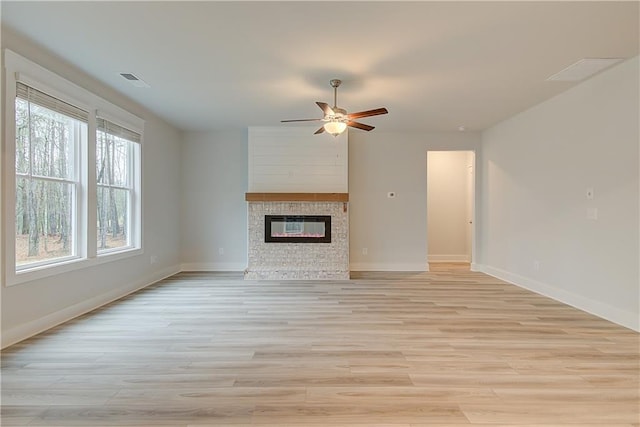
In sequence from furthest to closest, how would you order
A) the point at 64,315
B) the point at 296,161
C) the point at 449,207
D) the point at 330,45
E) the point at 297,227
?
the point at 449,207 → the point at 296,161 → the point at 297,227 → the point at 64,315 → the point at 330,45

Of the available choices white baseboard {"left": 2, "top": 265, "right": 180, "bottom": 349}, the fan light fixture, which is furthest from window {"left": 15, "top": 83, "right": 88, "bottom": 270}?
the fan light fixture

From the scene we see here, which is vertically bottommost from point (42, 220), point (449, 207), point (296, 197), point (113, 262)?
point (113, 262)

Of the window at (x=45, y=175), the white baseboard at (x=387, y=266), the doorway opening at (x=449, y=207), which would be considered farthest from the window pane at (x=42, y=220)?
the doorway opening at (x=449, y=207)

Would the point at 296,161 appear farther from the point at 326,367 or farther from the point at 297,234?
the point at 326,367

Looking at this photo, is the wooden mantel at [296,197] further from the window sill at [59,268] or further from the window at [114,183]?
the window sill at [59,268]

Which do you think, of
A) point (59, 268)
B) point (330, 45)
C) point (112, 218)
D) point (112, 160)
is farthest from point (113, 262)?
point (330, 45)

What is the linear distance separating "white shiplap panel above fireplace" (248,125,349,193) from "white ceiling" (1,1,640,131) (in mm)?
1471

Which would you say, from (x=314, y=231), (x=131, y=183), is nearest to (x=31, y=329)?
(x=131, y=183)

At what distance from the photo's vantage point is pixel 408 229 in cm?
632

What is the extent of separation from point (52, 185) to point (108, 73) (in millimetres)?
1340

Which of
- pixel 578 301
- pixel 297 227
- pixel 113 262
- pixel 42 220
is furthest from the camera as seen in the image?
pixel 297 227

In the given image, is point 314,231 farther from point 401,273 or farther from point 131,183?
point 131,183

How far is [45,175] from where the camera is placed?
10.6 feet

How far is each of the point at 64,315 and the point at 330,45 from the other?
3728 mm
